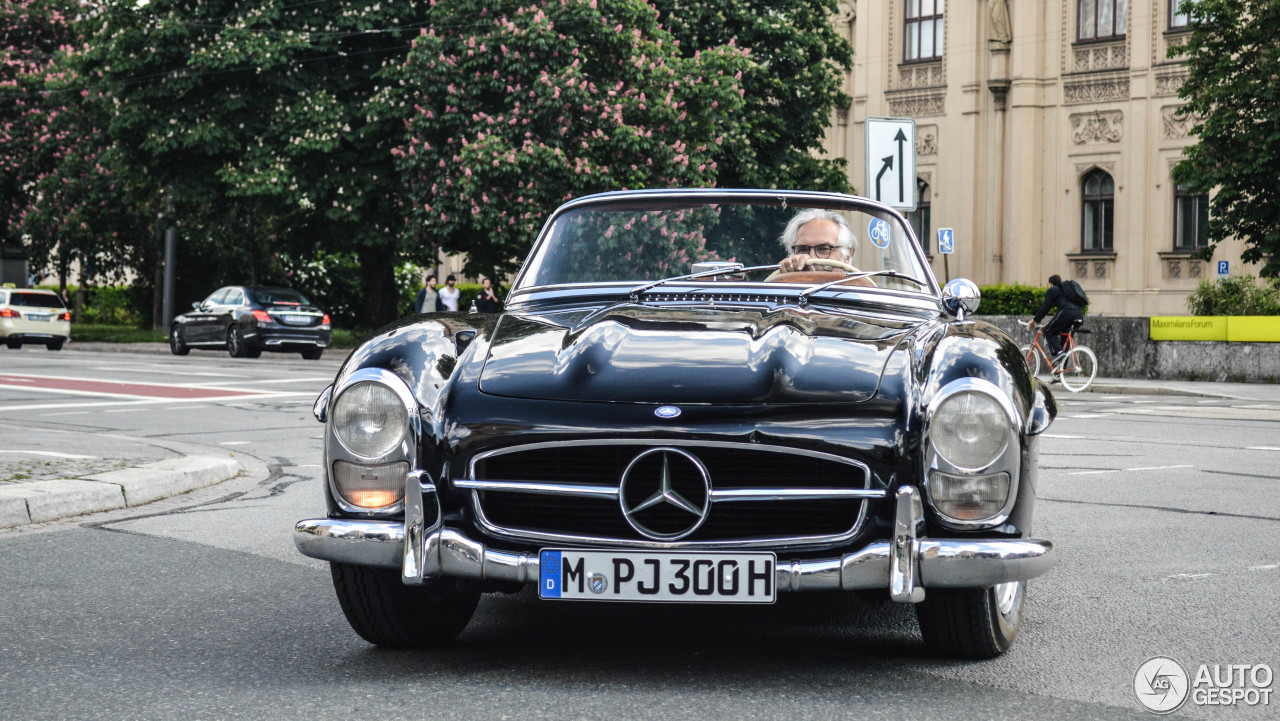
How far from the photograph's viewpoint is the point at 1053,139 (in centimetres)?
3738

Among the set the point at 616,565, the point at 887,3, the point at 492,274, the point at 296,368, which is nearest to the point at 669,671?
the point at 616,565

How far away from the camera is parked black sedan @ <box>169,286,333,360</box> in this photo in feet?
97.6

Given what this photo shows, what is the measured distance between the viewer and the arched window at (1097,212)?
36.7 m

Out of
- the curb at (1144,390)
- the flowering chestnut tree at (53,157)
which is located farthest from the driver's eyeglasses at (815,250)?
the flowering chestnut tree at (53,157)

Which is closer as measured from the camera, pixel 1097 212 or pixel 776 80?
pixel 776 80

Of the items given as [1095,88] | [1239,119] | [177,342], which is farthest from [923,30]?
[177,342]

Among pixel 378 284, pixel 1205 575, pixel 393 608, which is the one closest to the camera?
pixel 393 608

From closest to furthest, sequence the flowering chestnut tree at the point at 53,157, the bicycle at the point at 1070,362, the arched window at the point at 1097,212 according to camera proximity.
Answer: the bicycle at the point at 1070,362 < the arched window at the point at 1097,212 < the flowering chestnut tree at the point at 53,157

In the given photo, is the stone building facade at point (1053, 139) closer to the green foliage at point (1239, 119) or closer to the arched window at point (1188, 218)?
the arched window at point (1188, 218)

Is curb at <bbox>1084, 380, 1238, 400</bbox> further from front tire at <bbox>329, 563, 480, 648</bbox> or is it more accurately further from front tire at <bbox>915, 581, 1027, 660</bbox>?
front tire at <bbox>329, 563, 480, 648</bbox>

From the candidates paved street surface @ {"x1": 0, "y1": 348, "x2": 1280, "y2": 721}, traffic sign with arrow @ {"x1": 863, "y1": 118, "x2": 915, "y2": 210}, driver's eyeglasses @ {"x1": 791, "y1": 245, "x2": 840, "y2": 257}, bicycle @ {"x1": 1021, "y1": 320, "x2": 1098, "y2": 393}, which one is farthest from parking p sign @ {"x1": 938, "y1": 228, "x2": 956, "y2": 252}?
driver's eyeglasses @ {"x1": 791, "y1": 245, "x2": 840, "y2": 257}

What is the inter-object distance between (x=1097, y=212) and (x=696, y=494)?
35.3 metres

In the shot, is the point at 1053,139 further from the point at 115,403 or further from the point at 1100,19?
the point at 115,403

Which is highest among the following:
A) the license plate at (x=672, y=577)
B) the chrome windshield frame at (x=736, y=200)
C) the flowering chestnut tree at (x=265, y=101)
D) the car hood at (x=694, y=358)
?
the flowering chestnut tree at (x=265, y=101)
